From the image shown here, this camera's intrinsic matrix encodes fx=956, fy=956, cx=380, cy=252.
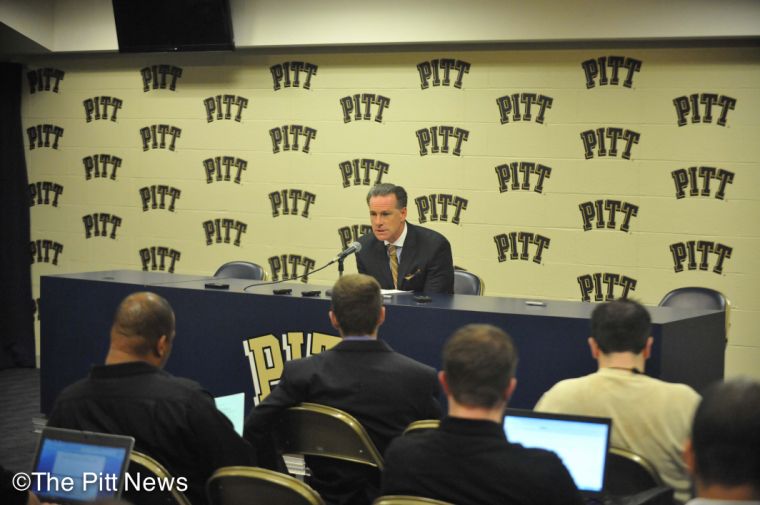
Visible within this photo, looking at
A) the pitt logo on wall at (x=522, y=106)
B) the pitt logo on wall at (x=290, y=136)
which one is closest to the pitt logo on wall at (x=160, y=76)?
the pitt logo on wall at (x=290, y=136)

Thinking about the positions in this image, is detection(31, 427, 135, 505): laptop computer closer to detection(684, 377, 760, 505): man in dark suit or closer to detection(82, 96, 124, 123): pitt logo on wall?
detection(684, 377, 760, 505): man in dark suit

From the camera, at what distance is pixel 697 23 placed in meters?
6.30

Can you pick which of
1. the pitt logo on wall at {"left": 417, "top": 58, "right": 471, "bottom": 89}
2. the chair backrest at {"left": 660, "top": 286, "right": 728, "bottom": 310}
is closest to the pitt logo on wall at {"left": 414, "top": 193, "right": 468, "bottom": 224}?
the pitt logo on wall at {"left": 417, "top": 58, "right": 471, "bottom": 89}

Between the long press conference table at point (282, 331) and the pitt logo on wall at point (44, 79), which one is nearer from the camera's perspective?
the long press conference table at point (282, 331)

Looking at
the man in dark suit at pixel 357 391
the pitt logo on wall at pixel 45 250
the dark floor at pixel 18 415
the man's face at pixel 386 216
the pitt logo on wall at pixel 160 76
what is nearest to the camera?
the man in dark suit at pixel 357 391

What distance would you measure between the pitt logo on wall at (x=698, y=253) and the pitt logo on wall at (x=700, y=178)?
1.06 feet

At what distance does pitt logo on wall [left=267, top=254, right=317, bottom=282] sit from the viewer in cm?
779

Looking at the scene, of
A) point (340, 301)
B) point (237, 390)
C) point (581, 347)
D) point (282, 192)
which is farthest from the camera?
point (282, 192)

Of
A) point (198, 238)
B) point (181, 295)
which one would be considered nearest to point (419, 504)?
point (181, 295)

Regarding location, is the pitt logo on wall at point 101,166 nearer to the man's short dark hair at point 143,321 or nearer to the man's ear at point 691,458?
the man's short dark hair at point 143,321

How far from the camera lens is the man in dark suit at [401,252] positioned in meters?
5.57

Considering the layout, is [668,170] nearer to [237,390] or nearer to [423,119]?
[423,119]

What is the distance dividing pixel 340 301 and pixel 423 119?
4.04m

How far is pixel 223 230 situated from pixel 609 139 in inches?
130
